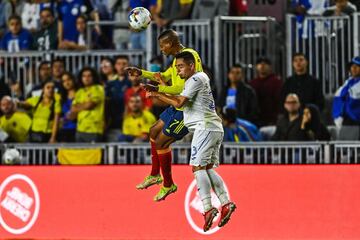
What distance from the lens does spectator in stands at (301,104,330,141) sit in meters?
20.6

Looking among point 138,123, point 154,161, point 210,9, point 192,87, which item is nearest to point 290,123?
point 138,123

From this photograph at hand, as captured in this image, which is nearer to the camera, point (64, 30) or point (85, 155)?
point (85, 155)

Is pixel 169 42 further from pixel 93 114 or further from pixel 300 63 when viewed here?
pixel 93 114

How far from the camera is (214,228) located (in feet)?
62.4

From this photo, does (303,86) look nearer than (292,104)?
No

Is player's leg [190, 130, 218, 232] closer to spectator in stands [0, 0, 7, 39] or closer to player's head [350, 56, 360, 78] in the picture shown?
player's head [350, 56, 360, 78]

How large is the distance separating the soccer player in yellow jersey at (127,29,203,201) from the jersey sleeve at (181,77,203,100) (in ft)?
0.68

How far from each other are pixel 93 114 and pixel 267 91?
126 inches

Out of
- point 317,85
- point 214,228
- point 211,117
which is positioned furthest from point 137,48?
point 211,117

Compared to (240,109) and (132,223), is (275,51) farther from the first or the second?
(132,223)

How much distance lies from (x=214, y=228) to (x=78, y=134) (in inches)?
169

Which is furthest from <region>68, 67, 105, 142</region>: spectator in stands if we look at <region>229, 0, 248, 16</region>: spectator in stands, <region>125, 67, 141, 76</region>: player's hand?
<region>125, 67, 141, 76</region>: player's hand

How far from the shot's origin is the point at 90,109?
872 inches

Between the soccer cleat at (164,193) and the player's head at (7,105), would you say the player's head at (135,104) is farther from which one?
the soccer cleat at (164,193)
